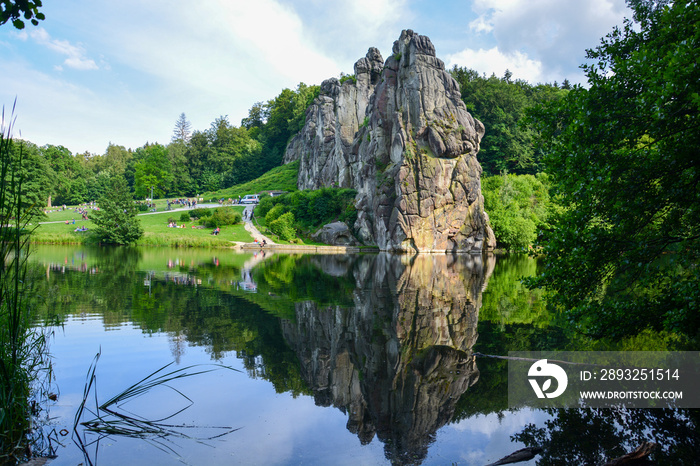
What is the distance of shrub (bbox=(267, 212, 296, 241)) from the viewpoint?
205 ft

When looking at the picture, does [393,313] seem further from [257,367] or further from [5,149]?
[5,149]

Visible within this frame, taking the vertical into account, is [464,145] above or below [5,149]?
above

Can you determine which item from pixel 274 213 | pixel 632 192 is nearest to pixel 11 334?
pixel 632 192

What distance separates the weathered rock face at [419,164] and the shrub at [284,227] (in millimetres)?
9750

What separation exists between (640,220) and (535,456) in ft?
16.7

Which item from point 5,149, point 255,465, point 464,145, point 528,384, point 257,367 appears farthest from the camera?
point 464,145

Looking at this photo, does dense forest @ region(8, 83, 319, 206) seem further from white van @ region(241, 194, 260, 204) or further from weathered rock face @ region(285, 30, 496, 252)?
weathered rock face @ region(285, 30, 496, 252)

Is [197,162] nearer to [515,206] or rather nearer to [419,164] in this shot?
[419,164]

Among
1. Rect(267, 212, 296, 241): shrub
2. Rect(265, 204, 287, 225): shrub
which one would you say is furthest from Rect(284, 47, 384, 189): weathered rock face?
Rect(267, 212, 296, 241): shrub

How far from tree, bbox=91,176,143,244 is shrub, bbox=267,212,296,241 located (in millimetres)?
18050

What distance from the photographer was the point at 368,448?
649cm

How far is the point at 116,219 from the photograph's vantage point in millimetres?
53344

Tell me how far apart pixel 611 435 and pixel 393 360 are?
16.6 ft

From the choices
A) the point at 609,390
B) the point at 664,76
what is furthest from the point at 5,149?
the point at 609,390
